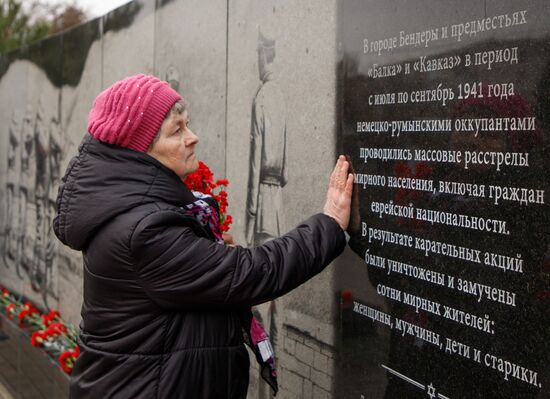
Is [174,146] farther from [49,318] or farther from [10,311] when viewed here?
[10,311]

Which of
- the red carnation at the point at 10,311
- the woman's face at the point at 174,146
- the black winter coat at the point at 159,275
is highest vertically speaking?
the woman's face at the point at 174,146

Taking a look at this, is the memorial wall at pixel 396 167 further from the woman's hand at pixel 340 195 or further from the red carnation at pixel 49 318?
the red carnation at pixel 49 318

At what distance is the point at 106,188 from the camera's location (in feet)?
8.14

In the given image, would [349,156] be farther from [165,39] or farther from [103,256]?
[165,39]

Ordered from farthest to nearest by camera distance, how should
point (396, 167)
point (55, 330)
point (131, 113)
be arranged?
point (55, 330) < point (396, 167) < point (131, 113)

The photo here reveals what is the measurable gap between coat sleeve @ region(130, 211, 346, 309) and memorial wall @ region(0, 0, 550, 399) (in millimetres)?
505

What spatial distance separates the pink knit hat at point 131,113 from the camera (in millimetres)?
2531

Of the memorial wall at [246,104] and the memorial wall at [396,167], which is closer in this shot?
the memorial wall at [396,167]

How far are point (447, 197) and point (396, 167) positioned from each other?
31 centimetres

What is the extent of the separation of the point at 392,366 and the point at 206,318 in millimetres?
772

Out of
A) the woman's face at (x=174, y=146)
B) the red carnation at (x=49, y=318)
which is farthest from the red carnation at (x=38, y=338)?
the woman's face at (x=174, y=146)

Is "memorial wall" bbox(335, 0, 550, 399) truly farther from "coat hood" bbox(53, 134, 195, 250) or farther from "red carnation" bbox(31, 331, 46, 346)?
"red carnation" bbox(31, 331, 46, 346)

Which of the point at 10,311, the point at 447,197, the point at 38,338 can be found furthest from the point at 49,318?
the point at 447,197

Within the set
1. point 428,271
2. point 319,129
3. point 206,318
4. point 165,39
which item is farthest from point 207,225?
point 165,39
